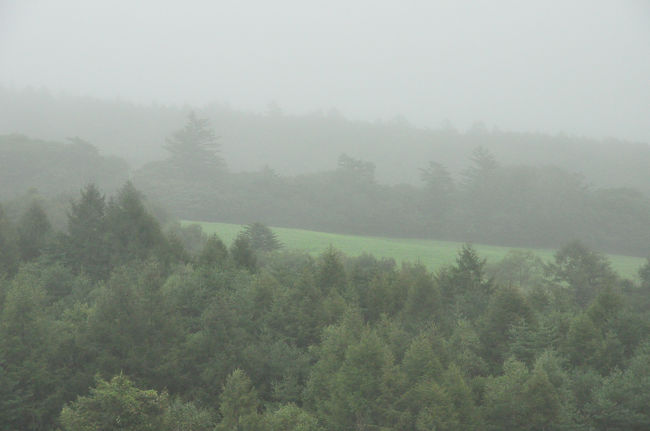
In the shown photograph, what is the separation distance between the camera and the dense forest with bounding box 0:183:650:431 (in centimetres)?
2080

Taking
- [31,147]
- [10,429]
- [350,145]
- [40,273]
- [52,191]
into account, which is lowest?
[10,429]

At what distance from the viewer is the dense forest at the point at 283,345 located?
20.8 meters

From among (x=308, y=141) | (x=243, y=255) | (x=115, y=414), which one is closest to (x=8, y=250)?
(x=243, y=255)

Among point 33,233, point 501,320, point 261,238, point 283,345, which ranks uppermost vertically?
point 261,238

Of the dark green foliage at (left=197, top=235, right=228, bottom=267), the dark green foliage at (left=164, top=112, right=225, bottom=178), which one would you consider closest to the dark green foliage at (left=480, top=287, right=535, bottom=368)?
the dark green foliage at (left=197, top=235, right=228, bottom=267)

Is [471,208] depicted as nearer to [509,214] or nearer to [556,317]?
[509,214]

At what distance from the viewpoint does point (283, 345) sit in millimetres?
28359

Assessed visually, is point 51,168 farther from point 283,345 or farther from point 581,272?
point 581,272

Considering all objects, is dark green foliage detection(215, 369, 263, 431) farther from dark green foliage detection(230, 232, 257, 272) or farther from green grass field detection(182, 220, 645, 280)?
green grass field detection(182, 220, 645, 280)

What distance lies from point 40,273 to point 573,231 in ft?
252

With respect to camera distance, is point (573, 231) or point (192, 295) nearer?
point (192, 295)

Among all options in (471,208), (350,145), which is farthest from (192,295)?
(350,145)

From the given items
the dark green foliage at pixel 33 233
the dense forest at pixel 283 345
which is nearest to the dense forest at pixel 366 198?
the dark green foliage at pixel 33 233

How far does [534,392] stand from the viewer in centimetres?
2072
